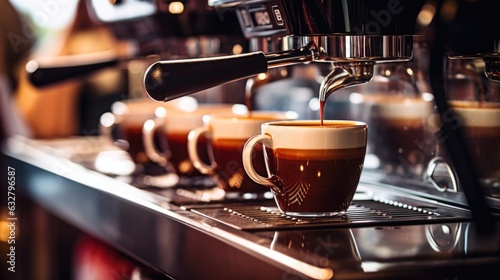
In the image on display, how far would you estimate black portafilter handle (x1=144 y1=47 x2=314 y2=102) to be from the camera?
97 cm

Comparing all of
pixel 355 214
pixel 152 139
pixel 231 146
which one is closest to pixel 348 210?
pixel 355 214

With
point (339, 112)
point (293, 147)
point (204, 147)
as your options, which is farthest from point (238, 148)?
point (339, 112)

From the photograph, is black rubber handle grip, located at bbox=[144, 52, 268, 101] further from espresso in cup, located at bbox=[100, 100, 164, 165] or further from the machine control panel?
espresso in cup, located at bbox=[100, 100, 164, 165]

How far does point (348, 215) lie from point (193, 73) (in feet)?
0.85

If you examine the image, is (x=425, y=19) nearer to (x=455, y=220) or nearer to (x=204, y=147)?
(x=455, y=220)

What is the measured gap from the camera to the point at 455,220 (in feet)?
3.38

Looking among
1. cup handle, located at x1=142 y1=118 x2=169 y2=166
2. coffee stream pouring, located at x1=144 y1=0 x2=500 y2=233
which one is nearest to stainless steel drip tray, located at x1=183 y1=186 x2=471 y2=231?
coffee stream pouring, located at x1=144 y1=0 x2=500 y2=233

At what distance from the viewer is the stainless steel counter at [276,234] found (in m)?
0.80

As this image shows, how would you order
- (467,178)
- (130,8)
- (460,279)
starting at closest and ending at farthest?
(460,279), (467,178), (130,8)

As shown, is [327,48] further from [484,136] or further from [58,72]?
[58,72]

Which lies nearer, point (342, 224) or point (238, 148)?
point (342, 224)

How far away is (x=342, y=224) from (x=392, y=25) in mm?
241

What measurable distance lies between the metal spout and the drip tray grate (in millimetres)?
155

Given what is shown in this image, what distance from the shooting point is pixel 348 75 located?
42.3 inches
